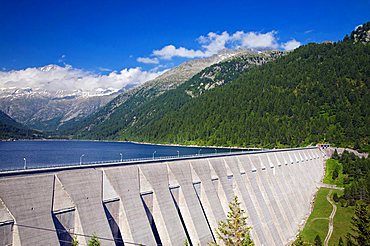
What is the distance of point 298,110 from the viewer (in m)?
169

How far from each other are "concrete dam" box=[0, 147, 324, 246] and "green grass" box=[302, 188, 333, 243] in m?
2.63

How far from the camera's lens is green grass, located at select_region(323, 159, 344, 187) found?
10016 cm

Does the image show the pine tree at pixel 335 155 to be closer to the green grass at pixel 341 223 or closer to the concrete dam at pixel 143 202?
the green grass at pixel 341 223

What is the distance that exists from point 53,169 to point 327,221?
61992mm

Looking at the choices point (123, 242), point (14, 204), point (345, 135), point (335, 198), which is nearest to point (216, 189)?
point (123, 242)

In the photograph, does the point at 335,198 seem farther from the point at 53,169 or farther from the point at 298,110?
the point at 298,110

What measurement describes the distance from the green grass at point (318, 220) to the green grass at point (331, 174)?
450 inches

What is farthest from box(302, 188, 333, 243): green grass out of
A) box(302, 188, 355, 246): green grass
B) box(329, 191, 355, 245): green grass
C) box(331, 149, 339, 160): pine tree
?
box(331, 149, 339, 160): pine tree

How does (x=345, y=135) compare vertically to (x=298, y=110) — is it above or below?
below

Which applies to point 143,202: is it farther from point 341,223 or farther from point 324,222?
point 341,223

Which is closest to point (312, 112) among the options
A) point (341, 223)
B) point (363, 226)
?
point (341, 223)

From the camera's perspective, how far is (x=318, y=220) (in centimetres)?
7275

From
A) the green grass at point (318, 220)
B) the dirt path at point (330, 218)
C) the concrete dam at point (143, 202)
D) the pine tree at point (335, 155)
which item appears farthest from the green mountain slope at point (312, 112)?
the concrete dam at point (143, 202)

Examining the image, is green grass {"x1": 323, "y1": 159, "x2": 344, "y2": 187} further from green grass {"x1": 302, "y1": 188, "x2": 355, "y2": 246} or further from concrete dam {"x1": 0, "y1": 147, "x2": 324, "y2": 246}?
concrete dam {"x1": 0, "y1": 147, "x2": 324, "y2": 246}
